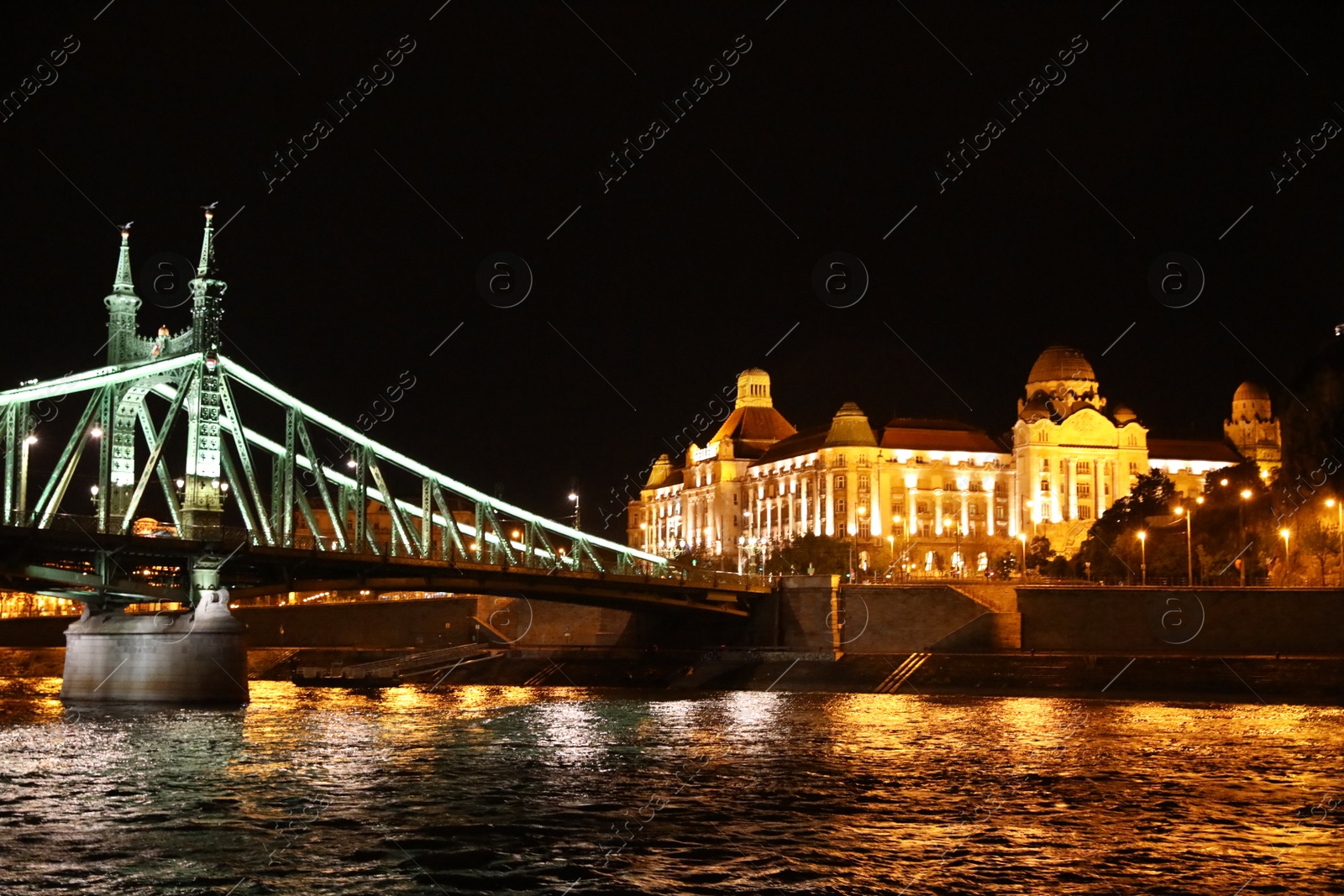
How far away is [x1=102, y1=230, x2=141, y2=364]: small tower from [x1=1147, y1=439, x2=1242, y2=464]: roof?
103 meters

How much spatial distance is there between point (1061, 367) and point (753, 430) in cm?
3219

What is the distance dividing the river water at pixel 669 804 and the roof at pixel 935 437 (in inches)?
3502

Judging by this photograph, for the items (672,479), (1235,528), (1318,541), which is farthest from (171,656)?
(672,479)

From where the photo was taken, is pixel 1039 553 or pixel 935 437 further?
pixel 935 437

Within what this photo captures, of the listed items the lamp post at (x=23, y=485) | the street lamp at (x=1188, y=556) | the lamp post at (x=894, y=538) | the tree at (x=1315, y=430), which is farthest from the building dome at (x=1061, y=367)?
the lamp post at (x=23, y=485)

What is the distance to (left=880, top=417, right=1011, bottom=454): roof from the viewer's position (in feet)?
458

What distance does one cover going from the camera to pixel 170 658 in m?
51.2

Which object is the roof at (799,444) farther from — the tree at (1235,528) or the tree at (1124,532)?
the tree at (1235,528)

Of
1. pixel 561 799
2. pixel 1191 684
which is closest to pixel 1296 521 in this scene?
pixel 1191 684

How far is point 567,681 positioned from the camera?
76.2m

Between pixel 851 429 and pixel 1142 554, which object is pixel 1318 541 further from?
pixel 851 429

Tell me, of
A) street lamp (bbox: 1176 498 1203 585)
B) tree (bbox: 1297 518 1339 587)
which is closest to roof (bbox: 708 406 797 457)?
street lamp (bbox: 1176 498 1203 585)

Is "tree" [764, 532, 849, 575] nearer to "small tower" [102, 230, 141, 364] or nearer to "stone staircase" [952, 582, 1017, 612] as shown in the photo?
"stone staircase" [952, 582, 1017, 612]

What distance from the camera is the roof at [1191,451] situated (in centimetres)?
14188
